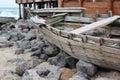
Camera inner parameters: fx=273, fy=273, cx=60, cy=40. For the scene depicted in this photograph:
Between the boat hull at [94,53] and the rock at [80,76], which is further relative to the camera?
the rock at [80,76]

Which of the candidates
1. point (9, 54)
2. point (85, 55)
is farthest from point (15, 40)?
point (85, 55)

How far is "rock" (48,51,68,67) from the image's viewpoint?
809 cm

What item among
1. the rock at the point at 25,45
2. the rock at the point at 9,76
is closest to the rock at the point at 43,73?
the rock at the point at 9,76

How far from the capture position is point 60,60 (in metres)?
8.35

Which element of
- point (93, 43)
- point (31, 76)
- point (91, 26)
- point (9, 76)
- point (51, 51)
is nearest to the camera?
point (93, 43)

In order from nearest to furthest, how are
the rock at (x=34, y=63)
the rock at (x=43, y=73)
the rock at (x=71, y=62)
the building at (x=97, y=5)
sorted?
the rock at (x=43, y=73)
the rock at (x=71, y=62)
the rock at (x=34, y=63)
the building at (x=97, y=5)

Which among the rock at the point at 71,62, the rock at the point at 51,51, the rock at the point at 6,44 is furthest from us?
the rock at the point at 6,44

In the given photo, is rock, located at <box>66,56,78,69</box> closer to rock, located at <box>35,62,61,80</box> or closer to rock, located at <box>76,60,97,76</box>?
rock, located at <box>35,62,61,80</box>

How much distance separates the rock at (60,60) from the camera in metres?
8.09

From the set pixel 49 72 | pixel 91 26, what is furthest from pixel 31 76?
pixel 91 26

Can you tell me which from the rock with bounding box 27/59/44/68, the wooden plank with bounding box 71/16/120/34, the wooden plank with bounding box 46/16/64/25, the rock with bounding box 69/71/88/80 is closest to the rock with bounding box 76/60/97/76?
the rock with bounding box 69/71/88/80

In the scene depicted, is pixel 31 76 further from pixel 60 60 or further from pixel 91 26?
pixel 91 26

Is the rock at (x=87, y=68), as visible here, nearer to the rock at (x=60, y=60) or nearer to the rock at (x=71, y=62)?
the rock at (x=71, y=62)

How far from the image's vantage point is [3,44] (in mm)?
12883
